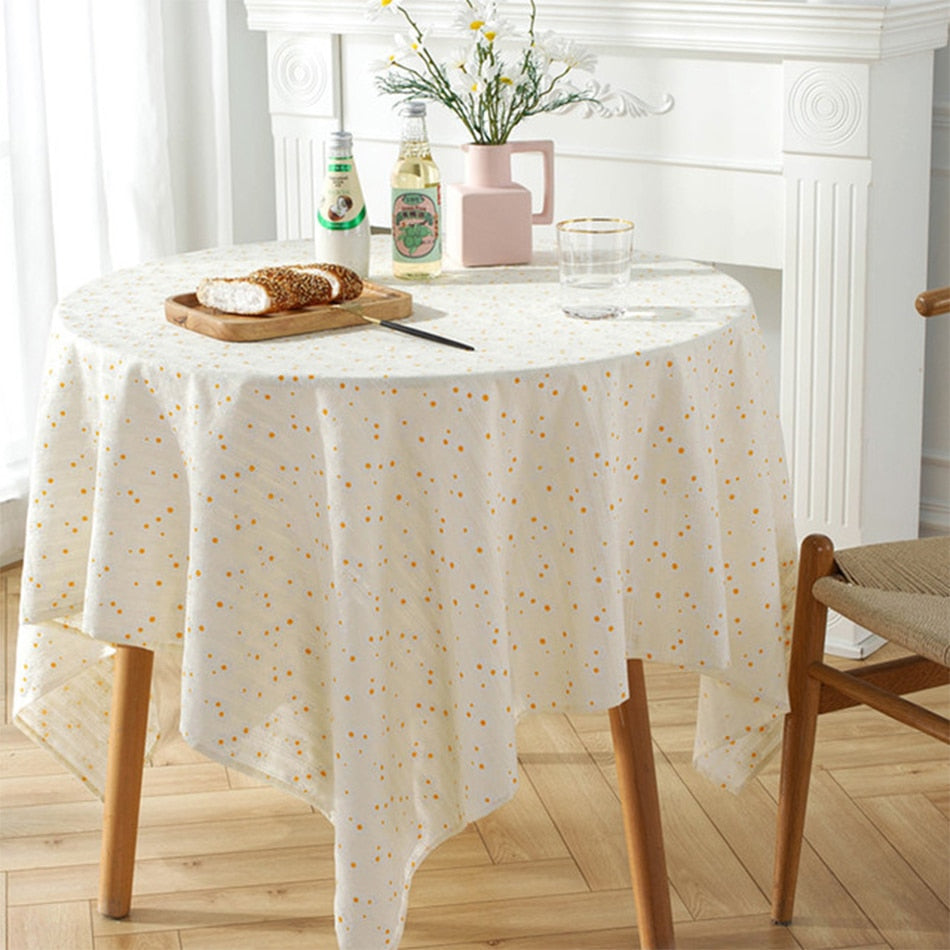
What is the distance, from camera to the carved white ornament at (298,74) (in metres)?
3.08

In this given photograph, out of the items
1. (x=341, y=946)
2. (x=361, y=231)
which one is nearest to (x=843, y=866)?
(x=341, y=946)

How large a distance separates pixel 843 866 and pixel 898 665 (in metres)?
0.38

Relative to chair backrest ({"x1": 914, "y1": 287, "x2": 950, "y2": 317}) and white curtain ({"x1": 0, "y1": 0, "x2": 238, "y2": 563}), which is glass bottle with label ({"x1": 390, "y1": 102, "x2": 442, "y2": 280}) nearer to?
chair backrest ({"x1": 914, "y1": 287, "x2": 950, "y2": 317})

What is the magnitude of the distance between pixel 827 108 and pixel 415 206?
789 millimetres

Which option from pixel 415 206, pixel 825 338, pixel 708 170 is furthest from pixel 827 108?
pixel 415 206

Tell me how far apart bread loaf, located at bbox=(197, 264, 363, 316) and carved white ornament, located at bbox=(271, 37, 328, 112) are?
1.25 m

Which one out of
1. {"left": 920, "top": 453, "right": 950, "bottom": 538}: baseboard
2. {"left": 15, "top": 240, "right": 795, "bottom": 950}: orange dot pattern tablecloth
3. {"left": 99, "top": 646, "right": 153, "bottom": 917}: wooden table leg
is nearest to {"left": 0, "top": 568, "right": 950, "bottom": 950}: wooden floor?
{"left": 99, "top": 646, "right": 153, "bottom": 917}: wooden table leg

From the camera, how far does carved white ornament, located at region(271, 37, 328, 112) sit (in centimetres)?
308

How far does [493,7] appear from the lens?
2.05 m

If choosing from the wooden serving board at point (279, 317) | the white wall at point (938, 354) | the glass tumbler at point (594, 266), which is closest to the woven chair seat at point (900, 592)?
the glass tumbler at point (594, 266)

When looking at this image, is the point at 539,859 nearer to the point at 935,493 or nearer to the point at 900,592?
the point at 900,592

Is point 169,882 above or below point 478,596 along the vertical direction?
below

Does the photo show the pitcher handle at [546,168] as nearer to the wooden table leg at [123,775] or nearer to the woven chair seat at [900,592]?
the woven chair seat at [900,592]

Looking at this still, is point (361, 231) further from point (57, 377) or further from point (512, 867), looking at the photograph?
point (512, 867)
